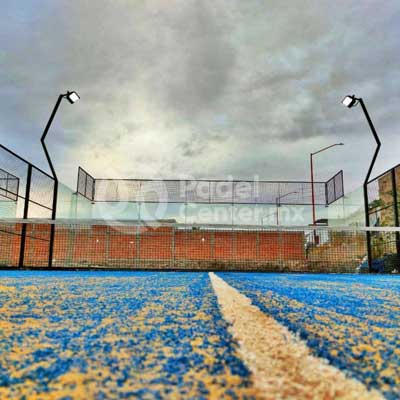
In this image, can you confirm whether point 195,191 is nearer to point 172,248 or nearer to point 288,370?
point 172,248

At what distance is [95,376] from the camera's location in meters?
0.74

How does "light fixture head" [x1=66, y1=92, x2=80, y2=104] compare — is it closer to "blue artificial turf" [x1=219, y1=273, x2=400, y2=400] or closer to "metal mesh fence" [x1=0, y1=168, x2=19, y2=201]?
"metal mesh fence" [x1=0, y1=168, x2=19, y2=201]

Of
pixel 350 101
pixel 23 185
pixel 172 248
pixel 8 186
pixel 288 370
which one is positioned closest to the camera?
pixel 288 370

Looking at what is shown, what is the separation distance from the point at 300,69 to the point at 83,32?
10856 millimetres

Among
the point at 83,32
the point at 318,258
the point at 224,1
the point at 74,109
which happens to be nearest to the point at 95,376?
the point at 83,32

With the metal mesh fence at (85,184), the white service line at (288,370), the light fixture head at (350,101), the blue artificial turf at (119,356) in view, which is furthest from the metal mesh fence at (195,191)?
the white service line at (288,370)

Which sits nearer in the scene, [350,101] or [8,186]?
[8,186]

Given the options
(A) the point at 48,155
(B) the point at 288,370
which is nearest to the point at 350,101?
(A) the point at 48,155

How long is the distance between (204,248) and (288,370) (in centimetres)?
1640

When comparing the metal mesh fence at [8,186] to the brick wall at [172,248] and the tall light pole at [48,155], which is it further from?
the brick wall at [172,248]

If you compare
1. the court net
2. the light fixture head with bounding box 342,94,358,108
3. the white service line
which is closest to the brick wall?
the court net

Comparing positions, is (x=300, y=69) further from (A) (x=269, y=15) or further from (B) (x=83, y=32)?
(B) (x=83, y=32)

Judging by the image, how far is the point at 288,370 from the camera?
30.3 inches

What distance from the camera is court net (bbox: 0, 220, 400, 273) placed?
1394 cm
